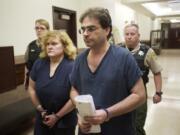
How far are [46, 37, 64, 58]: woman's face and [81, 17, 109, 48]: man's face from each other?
63cm

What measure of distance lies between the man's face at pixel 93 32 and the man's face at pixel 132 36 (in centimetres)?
124

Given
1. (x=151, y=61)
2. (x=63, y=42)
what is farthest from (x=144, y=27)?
(x=63, y=42)

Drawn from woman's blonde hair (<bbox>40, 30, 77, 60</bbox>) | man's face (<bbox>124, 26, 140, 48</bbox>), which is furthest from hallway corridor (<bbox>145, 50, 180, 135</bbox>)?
woman's blonde hair (<bbox>40, 30, 77, 60</bbox>)

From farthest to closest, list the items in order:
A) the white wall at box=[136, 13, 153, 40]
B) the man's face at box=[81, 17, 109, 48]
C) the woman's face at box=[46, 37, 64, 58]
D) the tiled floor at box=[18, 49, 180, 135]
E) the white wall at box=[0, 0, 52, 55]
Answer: the white wall at box=[136, 13, 153, 40], the white wall at box=[0, 0, 52, 55], the tiled floor at box=[18, 49, 180, 135], the woman's face at box=[46, 37, 64, 58], the man's face at box=[81, 17, 109, 48]

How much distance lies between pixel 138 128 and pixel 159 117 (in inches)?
70.6

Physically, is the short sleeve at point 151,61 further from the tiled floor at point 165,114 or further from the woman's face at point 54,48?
the tiled floor at point 165,114

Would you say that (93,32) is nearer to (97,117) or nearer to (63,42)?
(97,117)

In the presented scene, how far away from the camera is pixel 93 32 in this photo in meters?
1.33

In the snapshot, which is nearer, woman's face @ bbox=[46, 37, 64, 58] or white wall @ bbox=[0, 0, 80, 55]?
woman's face @ bbox=[46, 37, 64, 58]

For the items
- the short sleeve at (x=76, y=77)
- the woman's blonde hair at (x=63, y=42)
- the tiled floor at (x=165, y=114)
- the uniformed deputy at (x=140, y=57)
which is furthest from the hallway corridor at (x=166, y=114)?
the short sleeve at (x=76, y=77)

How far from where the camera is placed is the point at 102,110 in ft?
4.18

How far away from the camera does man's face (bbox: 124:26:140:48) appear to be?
2555 mm

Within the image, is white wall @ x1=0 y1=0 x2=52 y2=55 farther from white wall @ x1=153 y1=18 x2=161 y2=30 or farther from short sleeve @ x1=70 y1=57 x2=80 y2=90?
white wall @ x1=153 y1=18 x2=161 y2=30

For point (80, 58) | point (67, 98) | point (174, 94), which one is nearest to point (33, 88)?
point (67, 98)
